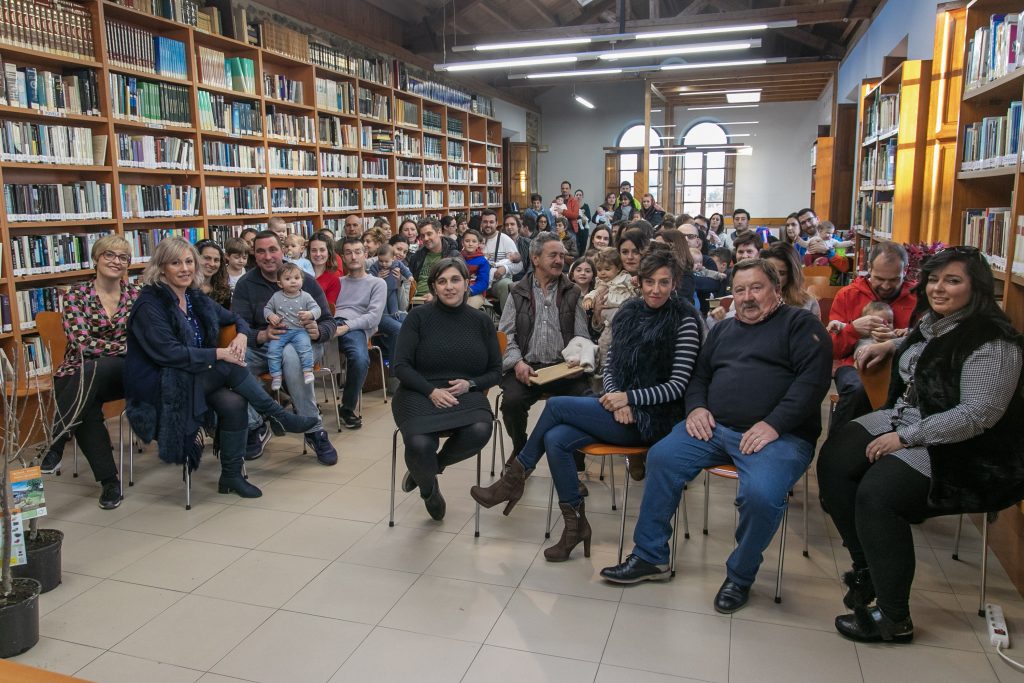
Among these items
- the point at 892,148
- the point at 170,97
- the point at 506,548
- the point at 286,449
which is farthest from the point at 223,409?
the point at 892,148

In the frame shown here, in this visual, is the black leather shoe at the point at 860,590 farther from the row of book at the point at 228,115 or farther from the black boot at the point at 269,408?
the row of book at the point at 228,115

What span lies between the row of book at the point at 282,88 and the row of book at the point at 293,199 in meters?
0.85

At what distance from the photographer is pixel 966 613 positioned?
2.51 meters

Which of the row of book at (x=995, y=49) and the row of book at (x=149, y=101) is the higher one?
the row of book at (x=149, y=101)

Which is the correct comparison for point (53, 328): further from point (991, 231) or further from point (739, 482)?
point (991, 231)

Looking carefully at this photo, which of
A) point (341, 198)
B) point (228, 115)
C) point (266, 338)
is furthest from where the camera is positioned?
point (341, 198)

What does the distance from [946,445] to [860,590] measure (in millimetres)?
585

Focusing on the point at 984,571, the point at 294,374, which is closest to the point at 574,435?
the point at 984,571

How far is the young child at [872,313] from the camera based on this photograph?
3.27 metres

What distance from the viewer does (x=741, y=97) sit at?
14.9 meters

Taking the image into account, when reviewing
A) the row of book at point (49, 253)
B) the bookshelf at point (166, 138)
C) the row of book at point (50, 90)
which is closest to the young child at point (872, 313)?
the row of book at point (49, 253)

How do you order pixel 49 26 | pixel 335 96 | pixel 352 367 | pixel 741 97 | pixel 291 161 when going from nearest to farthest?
pixel 49 26 < pixel 352 367 < pixel 291 161 < pixel 335 96 < pixel 741 97

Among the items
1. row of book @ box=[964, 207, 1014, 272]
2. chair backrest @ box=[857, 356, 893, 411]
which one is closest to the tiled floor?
chair backrest @ box=[857, 356, 893, 411]

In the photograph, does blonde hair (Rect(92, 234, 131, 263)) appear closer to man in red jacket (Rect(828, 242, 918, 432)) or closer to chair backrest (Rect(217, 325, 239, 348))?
chair backrest (Rect(217, 325, 239, 348))
